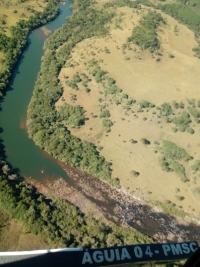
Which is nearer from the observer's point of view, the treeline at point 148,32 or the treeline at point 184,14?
the treeline at point 148,32

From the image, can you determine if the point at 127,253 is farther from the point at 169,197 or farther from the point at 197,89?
the point at 197,89

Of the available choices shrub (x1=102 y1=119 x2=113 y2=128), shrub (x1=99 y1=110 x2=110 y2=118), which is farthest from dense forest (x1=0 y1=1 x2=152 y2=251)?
shrub (x1=99 y1=110 x2=110 y2=118)

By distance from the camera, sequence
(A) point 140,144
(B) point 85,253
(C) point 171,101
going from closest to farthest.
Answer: (B) point 85,253
(A) point 140,144
(C) point 171,101

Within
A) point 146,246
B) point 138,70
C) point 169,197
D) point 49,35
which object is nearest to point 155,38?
point 138,70

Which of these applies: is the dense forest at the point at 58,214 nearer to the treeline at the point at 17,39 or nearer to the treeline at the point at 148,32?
the treeline at the point at 17,39

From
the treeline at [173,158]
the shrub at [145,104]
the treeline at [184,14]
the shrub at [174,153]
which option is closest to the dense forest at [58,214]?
the treeline at [173,158]

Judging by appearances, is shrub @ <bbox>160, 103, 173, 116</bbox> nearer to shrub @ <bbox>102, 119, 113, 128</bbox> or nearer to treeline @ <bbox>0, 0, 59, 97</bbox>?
shrub @ <bbox>102, 119, 113, 128</bbox>
